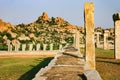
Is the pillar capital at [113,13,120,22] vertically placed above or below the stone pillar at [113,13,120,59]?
above

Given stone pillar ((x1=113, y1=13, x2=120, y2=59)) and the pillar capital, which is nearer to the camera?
the pillar capital

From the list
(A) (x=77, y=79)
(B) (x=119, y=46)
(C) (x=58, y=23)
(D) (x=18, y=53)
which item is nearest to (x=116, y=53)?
(B) (x=119, y=46)

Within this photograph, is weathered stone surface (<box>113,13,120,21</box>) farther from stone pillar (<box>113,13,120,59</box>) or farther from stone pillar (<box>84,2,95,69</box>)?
stone pillar (<box>84,2,95,69</box>)

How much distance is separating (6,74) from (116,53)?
33.3ft

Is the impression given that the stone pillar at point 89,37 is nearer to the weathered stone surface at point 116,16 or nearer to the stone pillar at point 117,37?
the weathered stone surface at point 116,16

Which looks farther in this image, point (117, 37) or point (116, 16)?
point (117, 37)

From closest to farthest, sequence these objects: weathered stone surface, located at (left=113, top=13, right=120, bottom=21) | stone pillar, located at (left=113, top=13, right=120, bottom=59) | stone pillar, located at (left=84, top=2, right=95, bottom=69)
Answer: stone pillar, located at (left=84, top=2, right=95, bottom=69) < weathered stone surface, located at (left=113, top=13, right=120, bottom=21) < stone pillar, located at (left=113, top=13, right=120, bottom=59)

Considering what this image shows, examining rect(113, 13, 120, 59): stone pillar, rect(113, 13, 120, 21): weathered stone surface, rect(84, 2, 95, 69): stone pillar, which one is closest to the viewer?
rect(84, 2, 95, 69): stone pillar

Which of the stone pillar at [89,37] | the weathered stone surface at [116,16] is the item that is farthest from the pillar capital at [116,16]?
the stone pillar at [89,37]

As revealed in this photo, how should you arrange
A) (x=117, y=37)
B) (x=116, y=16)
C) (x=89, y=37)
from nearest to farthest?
(x=89, y=37) < (x=116, y=16) < (x=117, y=37)

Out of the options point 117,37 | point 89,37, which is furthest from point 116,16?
point 89,37

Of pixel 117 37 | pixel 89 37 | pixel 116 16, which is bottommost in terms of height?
pixel 89 37

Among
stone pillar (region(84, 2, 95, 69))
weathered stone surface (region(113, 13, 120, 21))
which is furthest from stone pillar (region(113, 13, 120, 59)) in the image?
stone pillar (region(84, 2, 95, 69))

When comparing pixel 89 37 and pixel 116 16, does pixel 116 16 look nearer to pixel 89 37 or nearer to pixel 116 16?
pixel 116 16
